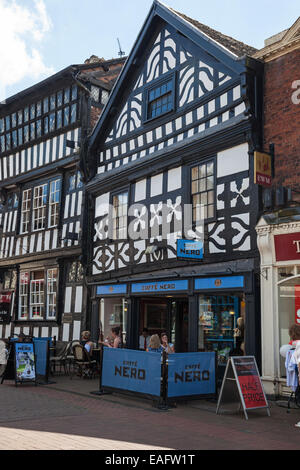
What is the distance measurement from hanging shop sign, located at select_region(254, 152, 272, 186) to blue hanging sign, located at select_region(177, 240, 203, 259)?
7.60 ft

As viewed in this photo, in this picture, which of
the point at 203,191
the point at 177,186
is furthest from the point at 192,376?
the point at 177,186

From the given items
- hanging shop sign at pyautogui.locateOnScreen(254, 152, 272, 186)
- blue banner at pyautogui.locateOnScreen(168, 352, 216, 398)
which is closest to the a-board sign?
blue banner at pyautogui.locateOnScreen(168, 352, 216, 398)

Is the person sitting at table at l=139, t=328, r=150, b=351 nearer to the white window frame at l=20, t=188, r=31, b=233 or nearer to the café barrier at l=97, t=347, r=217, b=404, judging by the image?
the café barrier at l=97, t=347, r=217, b=404

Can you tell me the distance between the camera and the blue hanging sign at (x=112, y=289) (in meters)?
15.8

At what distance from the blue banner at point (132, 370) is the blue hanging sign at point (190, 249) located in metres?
2.91

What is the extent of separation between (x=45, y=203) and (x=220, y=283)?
32.9 feet

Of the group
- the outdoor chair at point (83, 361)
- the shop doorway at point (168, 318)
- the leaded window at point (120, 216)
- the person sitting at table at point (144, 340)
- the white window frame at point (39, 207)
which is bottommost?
the outdoor chair at point (83, 361)

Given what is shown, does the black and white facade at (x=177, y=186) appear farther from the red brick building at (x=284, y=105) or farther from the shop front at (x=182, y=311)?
the red brick building at (x=284, y=105)

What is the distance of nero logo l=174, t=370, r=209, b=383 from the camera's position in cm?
984

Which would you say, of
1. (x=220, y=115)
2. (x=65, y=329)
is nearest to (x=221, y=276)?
(x=220, y=115)

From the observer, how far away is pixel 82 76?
1875cm

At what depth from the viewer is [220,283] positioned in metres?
12.3

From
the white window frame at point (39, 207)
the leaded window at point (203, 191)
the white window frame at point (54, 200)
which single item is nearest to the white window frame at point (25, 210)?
the white window frame at point (39, 207)

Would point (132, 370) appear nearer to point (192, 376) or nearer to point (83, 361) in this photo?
point (192, 376)
